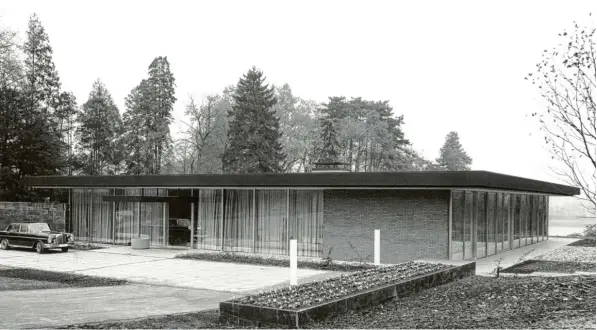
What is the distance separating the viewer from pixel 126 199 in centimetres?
2717

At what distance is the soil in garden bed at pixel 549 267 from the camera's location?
17.7m

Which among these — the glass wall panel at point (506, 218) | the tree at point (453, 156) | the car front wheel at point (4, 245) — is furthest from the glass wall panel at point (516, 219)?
the tree at point (453, 156)

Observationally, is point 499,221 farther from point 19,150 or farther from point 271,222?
point 19,150

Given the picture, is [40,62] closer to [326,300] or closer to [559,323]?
[326,300]

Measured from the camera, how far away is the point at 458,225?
20453 mm

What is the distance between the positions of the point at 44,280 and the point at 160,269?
3.67 m

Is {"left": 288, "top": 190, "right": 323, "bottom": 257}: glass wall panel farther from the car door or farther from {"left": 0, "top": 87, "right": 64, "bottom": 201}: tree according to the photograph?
{"left": 0, "top": 87, "right": 64, "bottom": 201}: tree

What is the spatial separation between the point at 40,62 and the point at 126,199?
2762 centimetres

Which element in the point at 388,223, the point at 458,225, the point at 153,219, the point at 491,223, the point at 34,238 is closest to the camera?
the point at 458,225

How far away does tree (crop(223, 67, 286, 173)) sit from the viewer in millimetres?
53250

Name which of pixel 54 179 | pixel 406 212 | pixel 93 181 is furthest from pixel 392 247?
pixel 54 179

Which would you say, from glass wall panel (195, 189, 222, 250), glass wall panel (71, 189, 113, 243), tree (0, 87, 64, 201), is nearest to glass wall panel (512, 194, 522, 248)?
glass wall panel (195, 189, 222, 250)

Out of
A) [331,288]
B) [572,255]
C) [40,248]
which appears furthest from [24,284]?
[572,255]

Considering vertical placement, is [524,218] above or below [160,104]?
below
